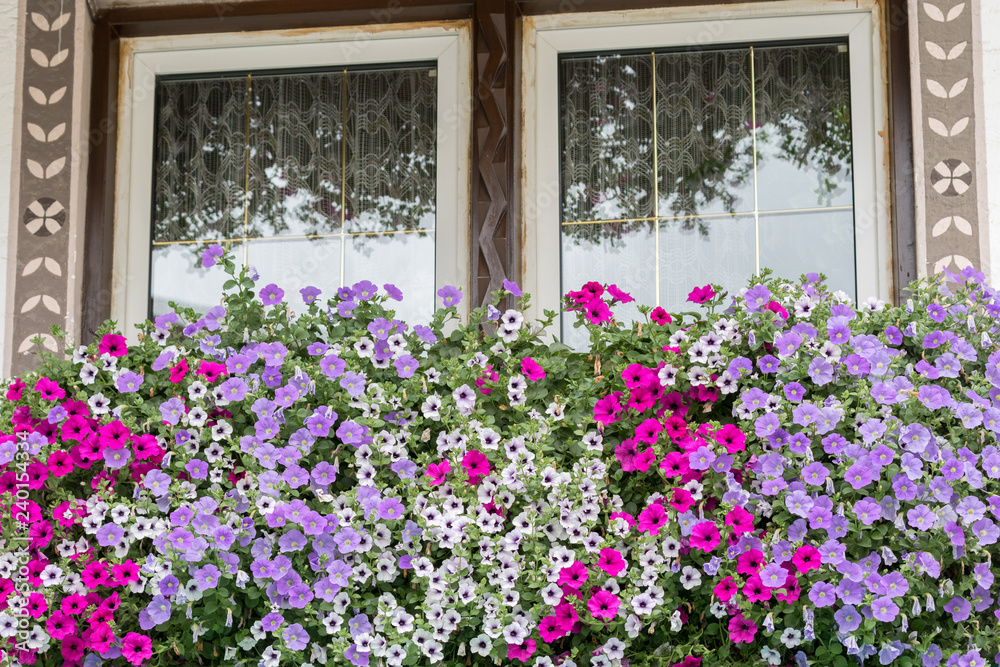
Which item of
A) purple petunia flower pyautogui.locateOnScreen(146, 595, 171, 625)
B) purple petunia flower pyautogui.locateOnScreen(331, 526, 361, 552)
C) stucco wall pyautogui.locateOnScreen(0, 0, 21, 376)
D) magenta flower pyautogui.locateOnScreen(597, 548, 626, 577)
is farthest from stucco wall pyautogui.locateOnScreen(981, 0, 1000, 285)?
stucco wall pyautogui.locateOnScreen(0, 0, 21, 376)

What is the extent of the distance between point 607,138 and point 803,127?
613 millimetres

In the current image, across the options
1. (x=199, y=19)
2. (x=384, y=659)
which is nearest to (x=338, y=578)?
(x=384, y=659)

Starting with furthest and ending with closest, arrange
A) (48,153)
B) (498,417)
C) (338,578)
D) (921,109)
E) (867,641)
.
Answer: (48,153), (921,109), (498,417), (338,578), (867,641)

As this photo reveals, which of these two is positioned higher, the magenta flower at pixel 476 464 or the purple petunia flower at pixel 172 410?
the purple petunia flower at pixel 172 410

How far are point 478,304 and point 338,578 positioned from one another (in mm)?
1112

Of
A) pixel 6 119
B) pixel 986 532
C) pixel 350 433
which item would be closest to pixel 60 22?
pixel 6 119

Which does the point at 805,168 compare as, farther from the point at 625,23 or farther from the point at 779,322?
the point at 779,322

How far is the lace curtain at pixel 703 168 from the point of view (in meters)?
3.06

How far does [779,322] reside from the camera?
222cm

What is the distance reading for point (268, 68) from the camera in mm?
3309

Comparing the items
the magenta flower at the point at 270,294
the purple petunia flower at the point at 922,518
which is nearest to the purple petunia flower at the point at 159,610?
the magenta flower at the point at 270,294

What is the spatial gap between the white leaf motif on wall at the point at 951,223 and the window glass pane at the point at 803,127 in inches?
11.0

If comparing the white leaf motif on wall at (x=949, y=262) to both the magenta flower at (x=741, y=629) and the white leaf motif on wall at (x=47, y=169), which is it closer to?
the magenta flower at (x=741, y=629)

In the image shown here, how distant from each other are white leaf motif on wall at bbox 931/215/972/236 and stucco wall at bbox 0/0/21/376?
281cm
